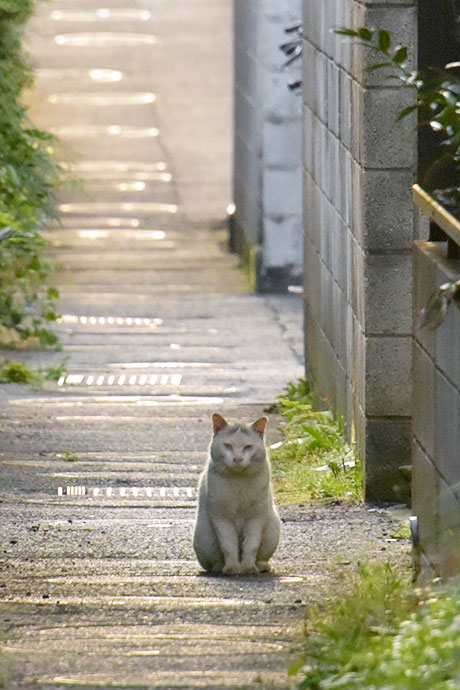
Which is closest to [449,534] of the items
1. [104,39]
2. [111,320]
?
[111,320]

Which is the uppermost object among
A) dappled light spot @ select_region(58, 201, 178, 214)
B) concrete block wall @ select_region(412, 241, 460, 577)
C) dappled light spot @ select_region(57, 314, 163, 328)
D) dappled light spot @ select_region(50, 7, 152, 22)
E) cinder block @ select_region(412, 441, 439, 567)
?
concrete block wall @ select_region(412, 241, 460, 577)

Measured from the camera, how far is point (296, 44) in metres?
11.2

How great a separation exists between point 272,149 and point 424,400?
329 inches

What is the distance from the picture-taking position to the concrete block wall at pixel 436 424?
12.1 feet

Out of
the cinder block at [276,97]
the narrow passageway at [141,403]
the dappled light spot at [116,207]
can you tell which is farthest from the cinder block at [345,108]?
the dappled light spot at [116,207]

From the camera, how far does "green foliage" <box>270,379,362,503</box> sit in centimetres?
617

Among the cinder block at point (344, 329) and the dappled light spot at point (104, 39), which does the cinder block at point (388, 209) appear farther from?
the dappled light spot at point (104, 39)

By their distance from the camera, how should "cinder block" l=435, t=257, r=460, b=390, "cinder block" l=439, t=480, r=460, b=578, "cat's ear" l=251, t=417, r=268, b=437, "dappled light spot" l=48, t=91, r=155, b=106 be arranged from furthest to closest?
1. "dappled light spot" l=48, t=91, r=155, b=106
2. "cat's ear" l=251, t=417, r=268, b=437
3. "cinder block" l=435, t=257, r=460, b=390
4. "cinder block" l=439, t=480, r=460, b=578

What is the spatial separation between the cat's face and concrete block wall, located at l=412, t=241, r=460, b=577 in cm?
64

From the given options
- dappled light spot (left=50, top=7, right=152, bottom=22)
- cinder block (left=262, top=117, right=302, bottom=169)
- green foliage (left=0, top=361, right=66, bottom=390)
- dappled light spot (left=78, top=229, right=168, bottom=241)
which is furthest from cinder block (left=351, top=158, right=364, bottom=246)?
dappled light spot (left=50, top=7, right=152, bottom=22)

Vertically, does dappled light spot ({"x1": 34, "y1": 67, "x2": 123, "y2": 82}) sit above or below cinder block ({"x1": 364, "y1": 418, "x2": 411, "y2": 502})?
below

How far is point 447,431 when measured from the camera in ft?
12.6

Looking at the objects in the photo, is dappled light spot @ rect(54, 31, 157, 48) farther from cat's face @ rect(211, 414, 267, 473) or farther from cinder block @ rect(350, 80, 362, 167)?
cat's face @ rect(211, 414, 267, 473)

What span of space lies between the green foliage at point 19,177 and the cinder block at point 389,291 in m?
3.30
